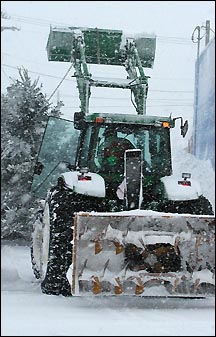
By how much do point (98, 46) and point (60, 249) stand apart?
2832 mm

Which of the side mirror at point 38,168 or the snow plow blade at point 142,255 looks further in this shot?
the side mirror at point 38,168

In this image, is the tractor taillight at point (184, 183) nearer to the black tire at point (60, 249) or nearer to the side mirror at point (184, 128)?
the side mirror at point (184, 128)

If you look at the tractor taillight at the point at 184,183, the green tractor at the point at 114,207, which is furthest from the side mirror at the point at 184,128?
the tractor taillight at the point at 184,183

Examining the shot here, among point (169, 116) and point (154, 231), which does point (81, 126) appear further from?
point (154, 231)

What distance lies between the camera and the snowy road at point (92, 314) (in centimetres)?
296

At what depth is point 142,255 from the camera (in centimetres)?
473

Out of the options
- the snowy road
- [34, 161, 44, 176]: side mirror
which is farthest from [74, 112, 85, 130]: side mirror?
the snowy road

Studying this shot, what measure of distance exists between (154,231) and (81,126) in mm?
1429

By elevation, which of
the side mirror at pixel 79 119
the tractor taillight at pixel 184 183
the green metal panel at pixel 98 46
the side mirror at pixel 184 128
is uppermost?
the green metal panel at pixel 98 46

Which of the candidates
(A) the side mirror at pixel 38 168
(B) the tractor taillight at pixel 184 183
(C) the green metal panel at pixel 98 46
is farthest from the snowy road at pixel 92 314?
(C) the green metal panel at pixel 98 46

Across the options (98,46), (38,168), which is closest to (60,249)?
(38,168)

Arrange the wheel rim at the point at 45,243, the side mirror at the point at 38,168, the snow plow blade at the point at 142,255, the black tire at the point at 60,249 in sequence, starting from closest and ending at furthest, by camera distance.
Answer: the snow plow blade at the point at 142,255, the black tire at the point at 60,249, the wheel rim at the point at 45,243, the side mirror at the point at 38,168

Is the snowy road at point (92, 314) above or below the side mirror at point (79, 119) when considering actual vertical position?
below

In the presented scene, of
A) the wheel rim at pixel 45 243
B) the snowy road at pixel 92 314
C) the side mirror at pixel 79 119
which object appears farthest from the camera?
the side mirror at pixel 79 119
